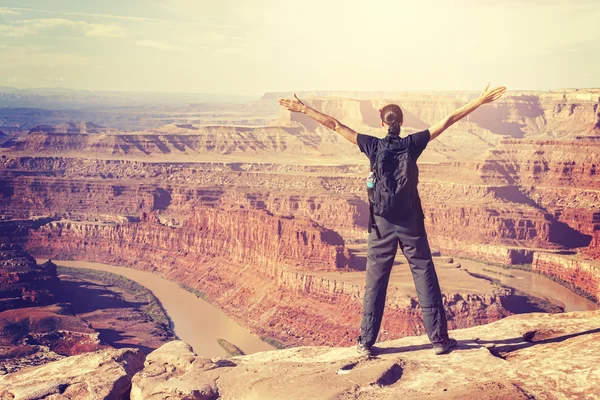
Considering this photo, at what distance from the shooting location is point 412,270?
9.77m

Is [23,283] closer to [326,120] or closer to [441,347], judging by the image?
[326,120]

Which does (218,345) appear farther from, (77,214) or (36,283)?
(77,214)

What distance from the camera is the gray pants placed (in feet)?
31.4

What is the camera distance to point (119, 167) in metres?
122

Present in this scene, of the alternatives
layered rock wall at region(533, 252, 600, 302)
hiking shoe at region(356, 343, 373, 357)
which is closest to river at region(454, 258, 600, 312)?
layered rock wall at region(533, 252, 600, 302)

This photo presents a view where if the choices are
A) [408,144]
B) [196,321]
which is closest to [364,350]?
[408,144]

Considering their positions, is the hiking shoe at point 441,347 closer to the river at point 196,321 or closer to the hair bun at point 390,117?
the hair bun at point 390,117

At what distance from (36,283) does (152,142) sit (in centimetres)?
8766

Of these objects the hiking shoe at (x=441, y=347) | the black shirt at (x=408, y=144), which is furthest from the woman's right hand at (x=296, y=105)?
the hiking shoe at (x=441, y=347)

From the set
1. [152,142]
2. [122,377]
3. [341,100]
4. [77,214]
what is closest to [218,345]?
[122,377]

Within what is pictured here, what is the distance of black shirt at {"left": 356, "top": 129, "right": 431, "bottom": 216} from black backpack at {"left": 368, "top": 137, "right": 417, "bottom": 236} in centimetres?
11

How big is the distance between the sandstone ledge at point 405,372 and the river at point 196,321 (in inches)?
1302

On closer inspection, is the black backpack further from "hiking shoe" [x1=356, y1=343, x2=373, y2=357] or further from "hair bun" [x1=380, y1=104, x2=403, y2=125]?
"hiking shoe" [x1=356, y1=343, x2=373, y2=357]

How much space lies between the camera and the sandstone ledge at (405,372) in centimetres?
838
